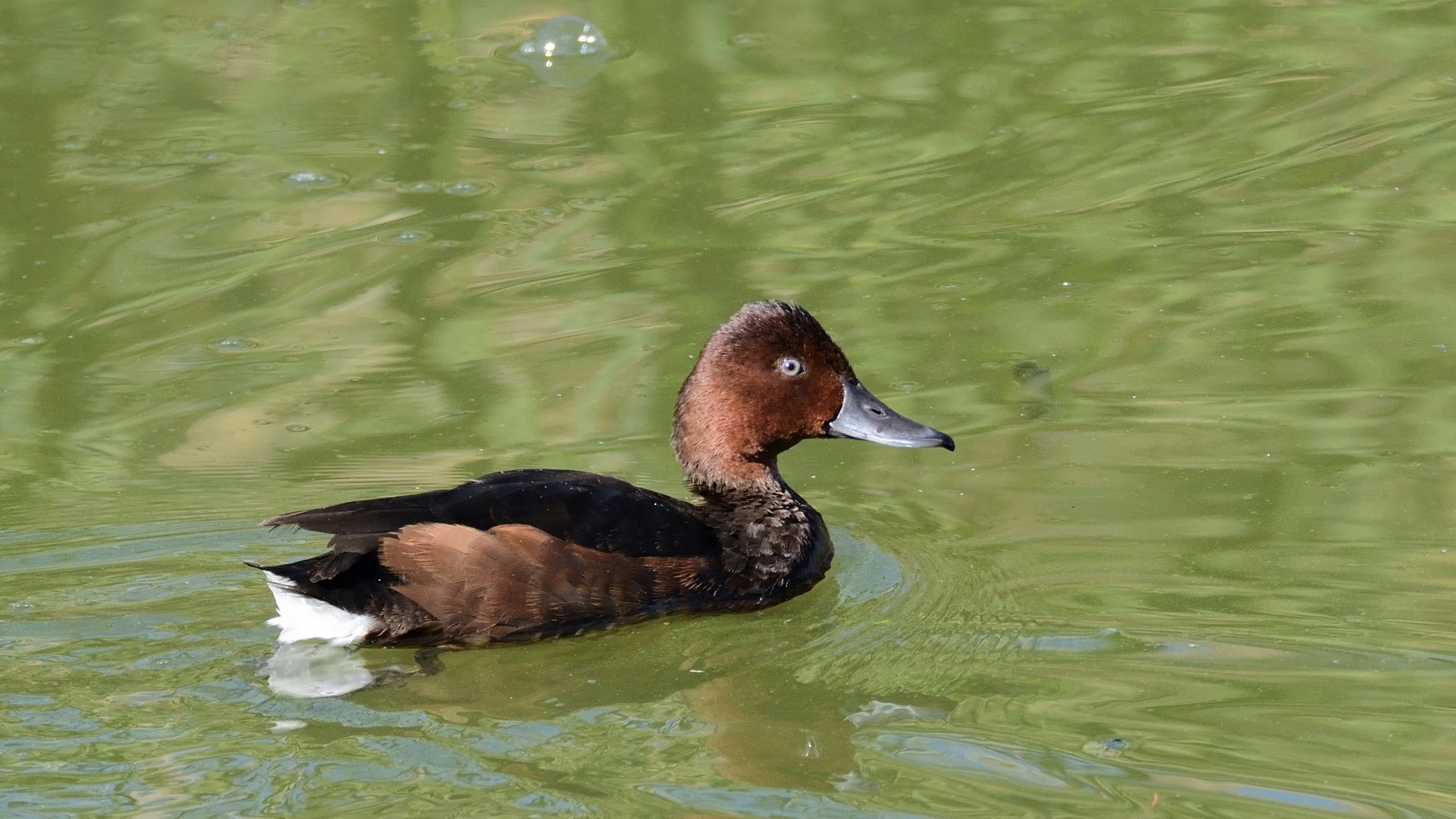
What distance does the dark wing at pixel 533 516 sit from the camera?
206 inches

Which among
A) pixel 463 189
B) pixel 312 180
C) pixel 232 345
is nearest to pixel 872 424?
pixel 232 345

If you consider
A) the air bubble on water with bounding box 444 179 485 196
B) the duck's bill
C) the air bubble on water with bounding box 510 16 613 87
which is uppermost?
the air bubble on water with bounding box 510 16 613 87

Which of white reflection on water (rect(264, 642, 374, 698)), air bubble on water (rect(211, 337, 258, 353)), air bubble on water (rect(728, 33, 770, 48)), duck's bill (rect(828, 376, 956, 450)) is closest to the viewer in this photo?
white reflection on water (rect(264, 642, 374, 698))

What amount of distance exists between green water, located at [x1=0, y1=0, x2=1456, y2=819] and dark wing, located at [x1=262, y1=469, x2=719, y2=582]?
0.84 feet

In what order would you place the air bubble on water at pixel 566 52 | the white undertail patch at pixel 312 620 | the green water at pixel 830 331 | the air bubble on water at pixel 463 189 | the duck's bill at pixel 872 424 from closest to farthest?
the green water at pixel 830 331
the white undertail patch at pixel 312 620
the duck's bill at pixel 872 424
the air bubble on water at pixel 463 189
the air bubble on water at pixel 566 52

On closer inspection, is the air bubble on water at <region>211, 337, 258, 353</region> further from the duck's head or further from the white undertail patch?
the white undertail patch

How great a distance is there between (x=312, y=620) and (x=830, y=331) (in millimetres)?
2858

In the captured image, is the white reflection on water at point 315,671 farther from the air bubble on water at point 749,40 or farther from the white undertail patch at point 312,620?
the air bubble on water at point 749,40

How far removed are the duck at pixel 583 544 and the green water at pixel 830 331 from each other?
111mm

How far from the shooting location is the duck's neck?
570 centimetres

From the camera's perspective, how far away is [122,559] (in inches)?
230

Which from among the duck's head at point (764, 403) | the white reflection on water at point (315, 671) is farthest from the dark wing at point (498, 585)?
the duck's head at point (764, 403)

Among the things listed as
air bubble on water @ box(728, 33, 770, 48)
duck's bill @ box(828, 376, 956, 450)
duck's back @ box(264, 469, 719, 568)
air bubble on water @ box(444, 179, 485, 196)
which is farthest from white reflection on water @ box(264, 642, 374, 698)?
air bubble on water @ box(728, 33, 770, 48)

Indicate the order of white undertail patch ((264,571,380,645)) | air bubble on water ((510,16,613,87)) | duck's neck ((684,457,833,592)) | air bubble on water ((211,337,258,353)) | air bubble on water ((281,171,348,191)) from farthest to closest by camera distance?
air bubble on water ((510,16,613,87)) < air bubble on water ((281,171,348,191)) < air bubble on water ((211,337,258,353)) < duck's neck ((684,457,833,592)) < white undertail patch ((264,571,380,645))
